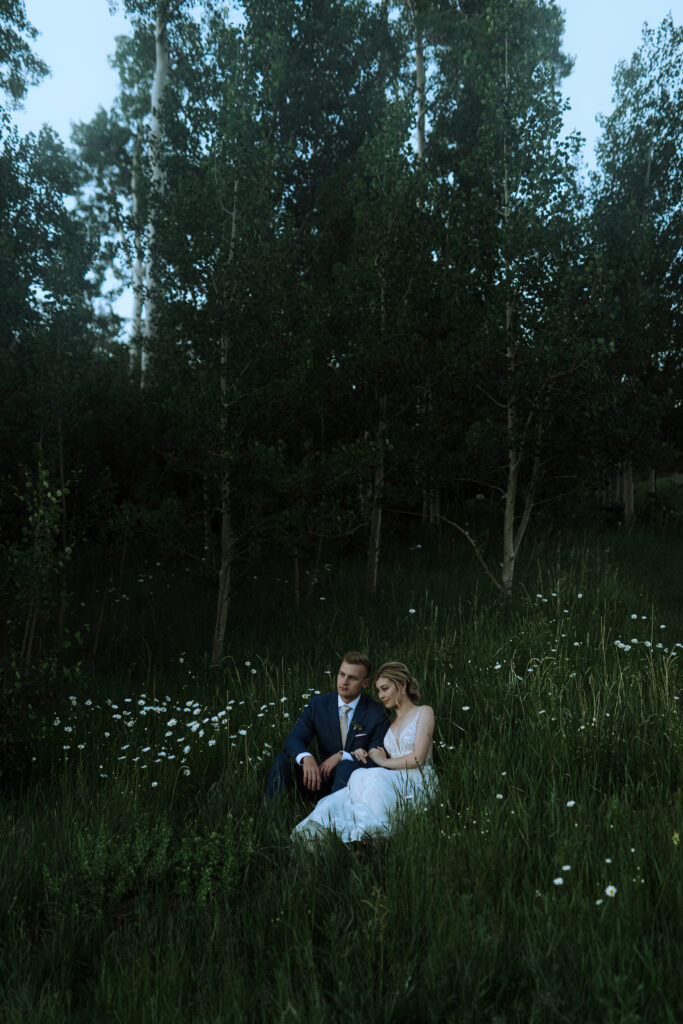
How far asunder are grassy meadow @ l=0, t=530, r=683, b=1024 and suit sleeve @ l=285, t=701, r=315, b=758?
399 mm

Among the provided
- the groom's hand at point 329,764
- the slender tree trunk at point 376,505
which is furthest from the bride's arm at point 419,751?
the slender tree trunk at point 376,505

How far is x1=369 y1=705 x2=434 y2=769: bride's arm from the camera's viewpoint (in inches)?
201

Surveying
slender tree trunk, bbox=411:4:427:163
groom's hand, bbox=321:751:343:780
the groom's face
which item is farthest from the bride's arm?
slender tree trunk, bbox=411:4:427:163

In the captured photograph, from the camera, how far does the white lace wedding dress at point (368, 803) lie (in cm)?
454

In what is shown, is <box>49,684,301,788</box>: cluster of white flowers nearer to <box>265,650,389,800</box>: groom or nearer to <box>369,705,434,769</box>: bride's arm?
<box>265,650,389,800</box>: groom

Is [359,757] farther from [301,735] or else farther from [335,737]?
[301,735]

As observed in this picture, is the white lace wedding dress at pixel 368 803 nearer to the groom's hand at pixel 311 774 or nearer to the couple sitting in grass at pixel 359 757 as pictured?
the couple sitting in grass at pixel 359 757

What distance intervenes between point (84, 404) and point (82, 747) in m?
6.49

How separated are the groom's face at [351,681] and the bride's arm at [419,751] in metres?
0.59

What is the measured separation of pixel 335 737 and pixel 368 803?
117 cm

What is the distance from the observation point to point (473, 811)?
14.9ft

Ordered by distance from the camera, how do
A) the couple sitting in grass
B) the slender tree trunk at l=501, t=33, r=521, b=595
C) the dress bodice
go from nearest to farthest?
the couple sitting in grass → the dress bodice → the slender tree trunk at l=501, t=33, r=521, b=595

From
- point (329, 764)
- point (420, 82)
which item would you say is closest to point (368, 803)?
point (329, 764)

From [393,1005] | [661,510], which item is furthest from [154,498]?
[661,510]
